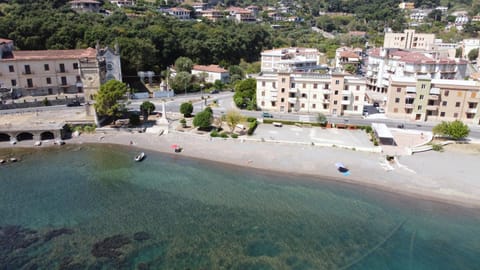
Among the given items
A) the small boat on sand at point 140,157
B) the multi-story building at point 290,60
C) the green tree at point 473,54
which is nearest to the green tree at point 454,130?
the small boat on sand at point 140,157

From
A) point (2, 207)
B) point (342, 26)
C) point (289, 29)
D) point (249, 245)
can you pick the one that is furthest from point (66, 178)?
point (342, 26)

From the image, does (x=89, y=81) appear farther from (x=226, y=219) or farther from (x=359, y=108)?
(x=359, y=108)

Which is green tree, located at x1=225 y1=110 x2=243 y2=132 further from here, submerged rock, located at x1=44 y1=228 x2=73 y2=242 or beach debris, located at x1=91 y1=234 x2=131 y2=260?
submerged rock, located at x1=44 y1=228 x2=73 y2=242

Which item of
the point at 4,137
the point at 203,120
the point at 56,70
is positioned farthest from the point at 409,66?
the point at 4,137

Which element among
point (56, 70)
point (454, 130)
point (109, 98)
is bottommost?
point (454, 130)

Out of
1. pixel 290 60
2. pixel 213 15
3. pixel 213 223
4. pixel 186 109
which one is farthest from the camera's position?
pixel 213 15

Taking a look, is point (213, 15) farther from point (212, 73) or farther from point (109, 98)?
point (109, 98)

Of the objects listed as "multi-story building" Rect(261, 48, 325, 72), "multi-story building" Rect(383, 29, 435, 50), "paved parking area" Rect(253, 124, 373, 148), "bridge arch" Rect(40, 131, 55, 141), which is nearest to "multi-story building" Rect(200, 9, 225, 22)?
"multi-story building" Rect(261, 48, 325, 72)

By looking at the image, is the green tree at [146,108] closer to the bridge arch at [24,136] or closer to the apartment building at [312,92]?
the bridge arch at [24,136]
